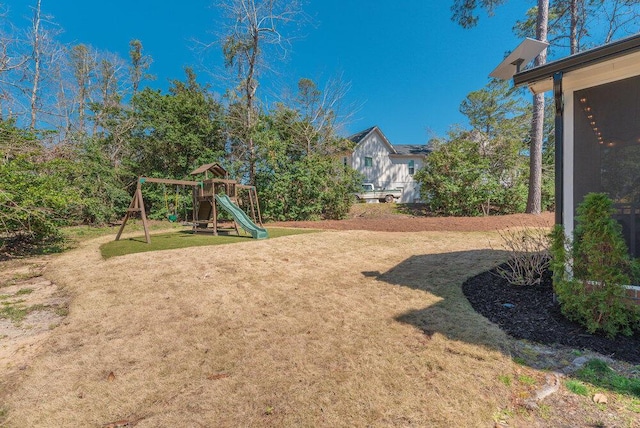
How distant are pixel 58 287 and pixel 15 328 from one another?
1.60m

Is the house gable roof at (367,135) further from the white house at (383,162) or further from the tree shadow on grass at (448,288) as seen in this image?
the tree shadow on grass at (448,288)

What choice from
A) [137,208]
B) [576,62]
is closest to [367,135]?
[137,208]

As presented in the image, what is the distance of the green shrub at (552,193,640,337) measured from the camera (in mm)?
2447

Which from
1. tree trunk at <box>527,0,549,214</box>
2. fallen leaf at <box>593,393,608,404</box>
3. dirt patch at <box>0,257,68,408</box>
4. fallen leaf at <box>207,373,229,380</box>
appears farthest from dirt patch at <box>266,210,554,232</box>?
fallen leaf at <box>207,373,229,380</box>

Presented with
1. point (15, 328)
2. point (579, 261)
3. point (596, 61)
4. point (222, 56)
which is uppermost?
point (222, 56)

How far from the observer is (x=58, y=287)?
14.5 ft

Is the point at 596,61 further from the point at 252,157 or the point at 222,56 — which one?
the point at 222,56

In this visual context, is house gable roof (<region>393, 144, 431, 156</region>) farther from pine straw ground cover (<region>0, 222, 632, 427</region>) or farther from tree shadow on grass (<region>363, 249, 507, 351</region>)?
pine straw ground cover (<region>0, 222, 632, 427</region>)

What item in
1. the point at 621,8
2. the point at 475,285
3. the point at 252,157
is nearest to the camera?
the point at 475,285

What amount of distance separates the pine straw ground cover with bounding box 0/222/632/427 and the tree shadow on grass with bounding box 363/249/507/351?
22 millimetres

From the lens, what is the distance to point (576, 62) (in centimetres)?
279

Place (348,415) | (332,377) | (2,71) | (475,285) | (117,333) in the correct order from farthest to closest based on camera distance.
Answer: (2,71), (475,285), (117,333), (332,377), (348,415)

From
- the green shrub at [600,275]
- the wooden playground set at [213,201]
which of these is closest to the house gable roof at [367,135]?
the wooden playground set at [213,201]

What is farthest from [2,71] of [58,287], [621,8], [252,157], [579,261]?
[621,8]
